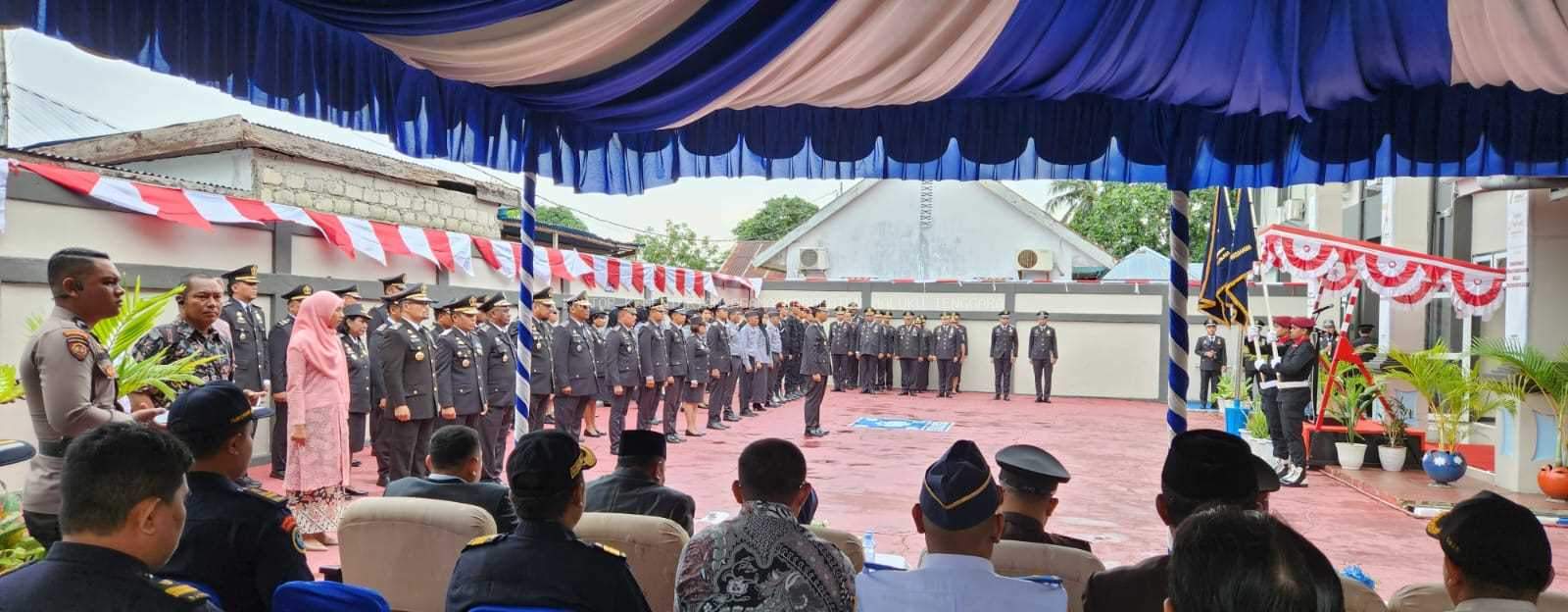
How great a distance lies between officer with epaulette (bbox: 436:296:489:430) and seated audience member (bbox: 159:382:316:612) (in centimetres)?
517

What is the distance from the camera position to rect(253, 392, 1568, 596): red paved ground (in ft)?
20.0

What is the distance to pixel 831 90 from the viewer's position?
152 inches

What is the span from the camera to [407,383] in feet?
23.1

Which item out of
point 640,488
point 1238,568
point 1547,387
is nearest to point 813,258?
point 1547,387

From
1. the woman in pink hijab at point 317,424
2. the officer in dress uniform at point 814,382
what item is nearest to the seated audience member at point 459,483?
the woman in pink hijab at point 317,424

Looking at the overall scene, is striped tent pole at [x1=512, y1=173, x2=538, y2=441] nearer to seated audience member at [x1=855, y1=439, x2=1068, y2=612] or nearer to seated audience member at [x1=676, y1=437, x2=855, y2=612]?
seated audience member at [x1=676, y1=437, x2=855, y2=612]

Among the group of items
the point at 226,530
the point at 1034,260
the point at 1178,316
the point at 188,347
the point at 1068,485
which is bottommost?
the point at 1068,485

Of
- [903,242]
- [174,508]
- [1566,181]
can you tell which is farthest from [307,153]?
[903,242]

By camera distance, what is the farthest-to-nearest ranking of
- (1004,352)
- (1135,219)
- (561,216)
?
(561,216)
(1135,219)
(1004,352)

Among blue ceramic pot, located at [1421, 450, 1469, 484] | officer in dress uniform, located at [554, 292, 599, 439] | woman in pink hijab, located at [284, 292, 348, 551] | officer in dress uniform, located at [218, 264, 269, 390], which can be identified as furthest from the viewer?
officer in dress uniform, located at [554, 292, 599, 439]

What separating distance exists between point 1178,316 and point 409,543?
3.14 metres

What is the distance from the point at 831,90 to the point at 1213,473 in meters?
2.21

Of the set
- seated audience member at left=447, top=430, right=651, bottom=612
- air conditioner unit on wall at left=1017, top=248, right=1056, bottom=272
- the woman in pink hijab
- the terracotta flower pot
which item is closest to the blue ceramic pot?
the terracotta flower pot

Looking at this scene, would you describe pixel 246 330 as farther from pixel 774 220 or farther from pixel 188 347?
pixel 774 220
